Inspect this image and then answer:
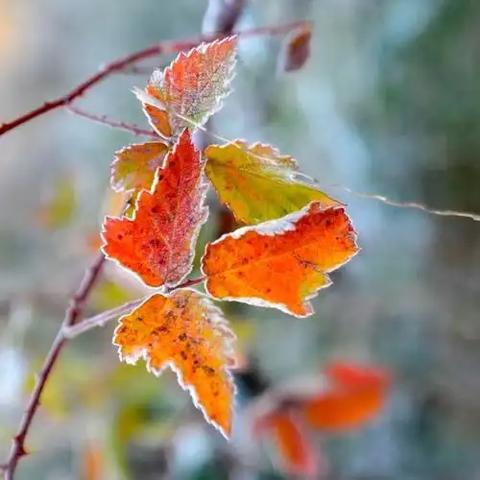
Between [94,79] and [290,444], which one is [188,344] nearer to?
[94,79]

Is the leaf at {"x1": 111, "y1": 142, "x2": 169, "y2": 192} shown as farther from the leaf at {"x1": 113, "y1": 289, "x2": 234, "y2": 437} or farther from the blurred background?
the blurred background

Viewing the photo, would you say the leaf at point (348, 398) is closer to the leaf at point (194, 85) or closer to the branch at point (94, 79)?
the branch at point (94, 79)

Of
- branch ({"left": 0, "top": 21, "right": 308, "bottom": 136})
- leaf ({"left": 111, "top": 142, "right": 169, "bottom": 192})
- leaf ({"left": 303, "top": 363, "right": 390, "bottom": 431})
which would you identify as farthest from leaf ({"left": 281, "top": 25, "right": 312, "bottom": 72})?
leaf ({"left": 303, "top": 363, "right": 390, "bottom": 431})

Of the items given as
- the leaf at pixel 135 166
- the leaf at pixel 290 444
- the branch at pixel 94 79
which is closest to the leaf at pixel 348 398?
the leaf at pixel 290 444

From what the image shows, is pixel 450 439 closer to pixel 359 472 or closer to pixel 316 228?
pixel 359 472

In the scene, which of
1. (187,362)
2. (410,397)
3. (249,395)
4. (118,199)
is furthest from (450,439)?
(187,362)

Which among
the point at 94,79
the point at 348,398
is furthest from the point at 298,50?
the point at 348,398
